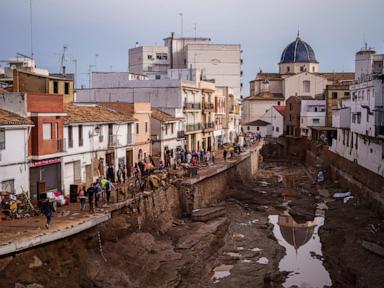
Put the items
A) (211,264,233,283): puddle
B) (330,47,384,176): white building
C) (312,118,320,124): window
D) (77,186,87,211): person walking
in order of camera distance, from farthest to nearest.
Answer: (312,118,320,124): window, (330,47,384,176): white building, (77,186,87,211): person walking, (211,264,233,283): puddle

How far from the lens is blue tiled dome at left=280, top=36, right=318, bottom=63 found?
11381cm

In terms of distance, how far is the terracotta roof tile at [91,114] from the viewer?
36438mm

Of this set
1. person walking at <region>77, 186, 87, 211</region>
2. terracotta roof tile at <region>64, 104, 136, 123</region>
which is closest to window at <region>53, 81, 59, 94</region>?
terracotta roof tile at <region>64, 104, 136, 123</region>

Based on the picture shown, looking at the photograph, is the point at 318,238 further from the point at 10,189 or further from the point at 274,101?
the point at 274,101

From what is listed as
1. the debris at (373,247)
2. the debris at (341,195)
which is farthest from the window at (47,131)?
the debris at (341,195)

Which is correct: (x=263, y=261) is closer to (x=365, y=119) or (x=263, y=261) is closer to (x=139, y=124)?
(x=139, y=124)

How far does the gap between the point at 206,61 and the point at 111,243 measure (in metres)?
61.9

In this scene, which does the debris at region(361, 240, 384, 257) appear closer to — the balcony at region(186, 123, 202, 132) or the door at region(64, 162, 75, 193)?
the door at region(64, 162, 75, 193)

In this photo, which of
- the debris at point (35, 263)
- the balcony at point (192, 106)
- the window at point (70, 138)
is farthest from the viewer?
the balcony at point (192, 106)

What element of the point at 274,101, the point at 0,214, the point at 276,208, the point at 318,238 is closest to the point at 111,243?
the point at 0,214

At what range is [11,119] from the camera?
29.2 meters

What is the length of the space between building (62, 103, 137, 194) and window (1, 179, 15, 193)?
501cm

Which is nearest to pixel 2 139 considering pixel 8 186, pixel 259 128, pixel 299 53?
pixel 8 186

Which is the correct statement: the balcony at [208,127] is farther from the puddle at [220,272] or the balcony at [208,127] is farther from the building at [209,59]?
the puddle at [220,272]
